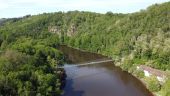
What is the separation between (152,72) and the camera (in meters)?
50.9

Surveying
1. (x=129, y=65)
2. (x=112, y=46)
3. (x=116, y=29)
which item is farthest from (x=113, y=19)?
(x=129, y=65)

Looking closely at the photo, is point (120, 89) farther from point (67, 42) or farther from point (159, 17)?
point (67, 42)

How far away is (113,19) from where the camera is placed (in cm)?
9450

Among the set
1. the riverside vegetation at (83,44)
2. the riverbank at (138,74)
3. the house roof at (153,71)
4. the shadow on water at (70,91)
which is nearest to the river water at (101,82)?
the shadow on water at (70,91)

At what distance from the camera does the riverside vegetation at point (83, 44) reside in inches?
1615

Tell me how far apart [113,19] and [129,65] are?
36.9 meters

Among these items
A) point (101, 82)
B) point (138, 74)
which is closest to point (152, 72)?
point (138, 74)

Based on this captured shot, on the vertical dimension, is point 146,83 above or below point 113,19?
below

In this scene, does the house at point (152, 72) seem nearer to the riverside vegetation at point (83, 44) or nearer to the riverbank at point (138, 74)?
the riverbank at point (138, 74)

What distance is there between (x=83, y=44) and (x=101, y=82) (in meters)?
38.9

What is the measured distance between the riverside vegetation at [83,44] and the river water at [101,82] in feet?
6.51

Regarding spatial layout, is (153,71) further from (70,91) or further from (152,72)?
(70,91)

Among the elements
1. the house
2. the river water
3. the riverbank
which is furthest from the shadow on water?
the house

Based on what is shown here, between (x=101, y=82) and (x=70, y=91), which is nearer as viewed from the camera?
(x=70, y=91)
